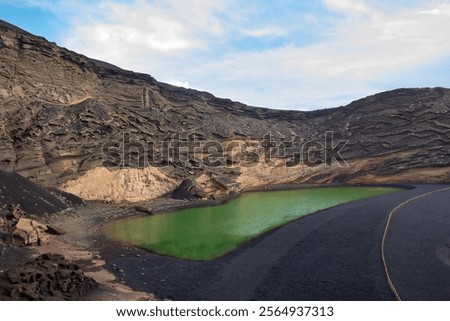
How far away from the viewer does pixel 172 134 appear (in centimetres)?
3916

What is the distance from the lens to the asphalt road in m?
12.4

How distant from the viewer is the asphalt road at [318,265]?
1237 cm

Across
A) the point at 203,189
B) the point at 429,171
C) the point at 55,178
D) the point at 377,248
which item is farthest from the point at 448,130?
the point at 55,178

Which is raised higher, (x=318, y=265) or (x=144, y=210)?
(x=144, y=210)

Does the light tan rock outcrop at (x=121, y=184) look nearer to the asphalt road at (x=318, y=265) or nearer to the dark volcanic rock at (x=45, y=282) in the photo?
the asphalt road at (x=318, y=265)

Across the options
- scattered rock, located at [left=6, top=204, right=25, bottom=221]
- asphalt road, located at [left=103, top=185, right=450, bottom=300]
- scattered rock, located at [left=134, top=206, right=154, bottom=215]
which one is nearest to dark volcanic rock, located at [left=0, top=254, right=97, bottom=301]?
asphalt road, located at [left=103, top=185, right=450, bottom=300]

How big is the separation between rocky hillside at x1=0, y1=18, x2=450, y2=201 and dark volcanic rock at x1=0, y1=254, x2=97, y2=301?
62.9 ft

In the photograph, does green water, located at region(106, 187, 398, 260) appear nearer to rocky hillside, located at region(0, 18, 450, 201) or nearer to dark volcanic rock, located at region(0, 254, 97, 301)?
dark volcanic rock, located at region(0, 254, 97, 301)

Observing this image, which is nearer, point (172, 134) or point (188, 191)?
point (188, 191)

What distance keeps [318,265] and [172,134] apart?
1072 inches

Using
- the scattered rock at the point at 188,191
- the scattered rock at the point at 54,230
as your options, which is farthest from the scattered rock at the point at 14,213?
the scattered rock at the point at 188,191

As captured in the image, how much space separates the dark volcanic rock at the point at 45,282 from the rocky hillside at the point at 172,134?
19.2m

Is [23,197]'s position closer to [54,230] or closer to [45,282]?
[54,230]

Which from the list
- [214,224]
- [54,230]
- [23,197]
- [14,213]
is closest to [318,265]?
[214,224]
